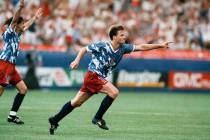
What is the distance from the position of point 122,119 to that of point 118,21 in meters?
12.3

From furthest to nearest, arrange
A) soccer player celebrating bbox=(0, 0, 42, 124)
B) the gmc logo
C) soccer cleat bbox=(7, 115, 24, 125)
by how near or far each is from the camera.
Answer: the gmc logo < soccer player celebrating bbox=(0, 0, 42, 124) < soccer cleat bbox=(7, 115, 24, 125)

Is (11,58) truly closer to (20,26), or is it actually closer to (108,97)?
(20,26)

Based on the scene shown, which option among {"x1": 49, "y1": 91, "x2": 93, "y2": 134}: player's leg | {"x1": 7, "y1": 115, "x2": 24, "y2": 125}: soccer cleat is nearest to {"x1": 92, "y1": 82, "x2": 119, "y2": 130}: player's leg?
{"x1": 49, "y1": 91, "x2": 93, "y2": 134}: player's leg

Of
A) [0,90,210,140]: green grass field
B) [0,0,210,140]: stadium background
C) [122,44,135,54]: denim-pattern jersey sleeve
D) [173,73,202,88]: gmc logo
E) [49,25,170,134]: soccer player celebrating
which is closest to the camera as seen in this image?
[0,90,210,140]: green grass field

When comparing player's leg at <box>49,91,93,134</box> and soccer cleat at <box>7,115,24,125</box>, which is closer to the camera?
player's leg at <box>49,91,93,134</box>

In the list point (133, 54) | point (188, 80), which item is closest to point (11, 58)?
point (133, 54)

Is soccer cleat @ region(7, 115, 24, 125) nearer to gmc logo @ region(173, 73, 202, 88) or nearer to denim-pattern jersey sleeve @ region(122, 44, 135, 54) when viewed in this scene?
denim-pattern jersey sleeve @ region(122, 44, 135, 54)

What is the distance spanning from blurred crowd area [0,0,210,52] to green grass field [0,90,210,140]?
294 cm

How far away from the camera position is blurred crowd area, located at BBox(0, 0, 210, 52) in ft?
84.6

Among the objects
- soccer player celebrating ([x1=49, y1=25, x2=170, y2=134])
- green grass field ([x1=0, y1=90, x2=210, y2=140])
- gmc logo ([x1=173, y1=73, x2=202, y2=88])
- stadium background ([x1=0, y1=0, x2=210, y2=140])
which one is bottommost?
gmc logo ([x1=173, y1=73, x2=202, y2=88])

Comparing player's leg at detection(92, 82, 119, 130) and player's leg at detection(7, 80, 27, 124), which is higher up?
player's leg at detection(92, 82, 119, 130)

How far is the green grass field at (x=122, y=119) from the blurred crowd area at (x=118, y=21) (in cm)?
294

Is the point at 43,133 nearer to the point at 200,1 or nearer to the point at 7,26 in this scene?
the point at 7,26

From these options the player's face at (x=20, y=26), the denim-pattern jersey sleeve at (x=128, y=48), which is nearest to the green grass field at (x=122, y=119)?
the denim-pattern jersey sleeve at (x=128, y=48)
